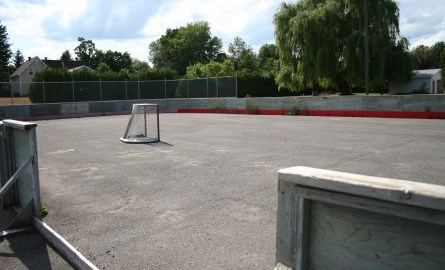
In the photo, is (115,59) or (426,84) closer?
(426,84)

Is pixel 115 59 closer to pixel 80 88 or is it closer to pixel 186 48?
pixel 186 48

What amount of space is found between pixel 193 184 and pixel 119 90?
1121 inches

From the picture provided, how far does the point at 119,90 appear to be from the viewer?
34094 millimetres

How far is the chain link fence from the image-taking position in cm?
3055

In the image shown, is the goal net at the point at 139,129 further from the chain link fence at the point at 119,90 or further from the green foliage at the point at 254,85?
the green foliage at the point at 254,85

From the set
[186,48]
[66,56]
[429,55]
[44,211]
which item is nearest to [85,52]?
[66,56]

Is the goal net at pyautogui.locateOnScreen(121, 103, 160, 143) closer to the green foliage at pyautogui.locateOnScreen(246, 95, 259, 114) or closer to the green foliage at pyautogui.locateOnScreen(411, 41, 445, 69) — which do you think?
the green foliage at pyautogui.locateOnScreen(246, 95, 259, 114)

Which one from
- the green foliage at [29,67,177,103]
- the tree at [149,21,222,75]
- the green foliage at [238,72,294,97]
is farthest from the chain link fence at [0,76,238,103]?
the tree at [149,21,222,75]

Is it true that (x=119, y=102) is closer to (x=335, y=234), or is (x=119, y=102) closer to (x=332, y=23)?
(x=332, y=23)

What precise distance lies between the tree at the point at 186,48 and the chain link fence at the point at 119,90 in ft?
212

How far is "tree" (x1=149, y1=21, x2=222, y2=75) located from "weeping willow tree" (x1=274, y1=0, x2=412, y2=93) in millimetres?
70453

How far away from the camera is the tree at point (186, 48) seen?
10325 centimetres

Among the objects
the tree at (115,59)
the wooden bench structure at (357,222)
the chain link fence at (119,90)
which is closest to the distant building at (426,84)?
the chain link fence at (119,90)

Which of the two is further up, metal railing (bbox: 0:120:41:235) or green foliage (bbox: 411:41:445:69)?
green foliage (bbox: 411:41:445:69)
